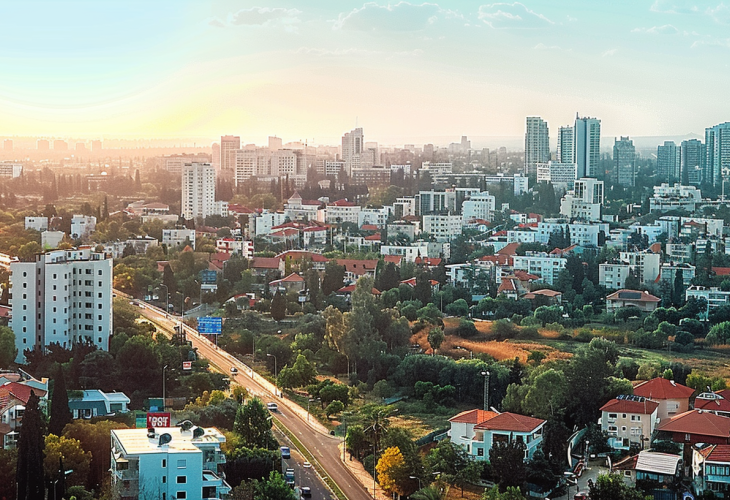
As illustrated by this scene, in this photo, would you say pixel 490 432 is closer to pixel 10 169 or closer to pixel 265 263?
pixel 265 263

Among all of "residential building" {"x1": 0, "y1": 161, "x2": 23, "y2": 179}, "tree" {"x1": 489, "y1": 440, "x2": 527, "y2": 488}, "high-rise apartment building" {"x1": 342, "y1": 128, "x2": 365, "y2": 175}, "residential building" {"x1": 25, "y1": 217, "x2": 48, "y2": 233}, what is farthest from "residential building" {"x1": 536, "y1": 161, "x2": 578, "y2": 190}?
"tree" {"x1": 489, "y1": 440, "x2": 527, "y2": 488}

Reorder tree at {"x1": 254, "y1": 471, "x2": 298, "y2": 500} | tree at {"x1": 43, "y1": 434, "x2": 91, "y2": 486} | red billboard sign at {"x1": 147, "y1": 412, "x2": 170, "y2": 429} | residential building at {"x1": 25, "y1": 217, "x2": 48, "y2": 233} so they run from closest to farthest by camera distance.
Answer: tree at {"x1": 254, "y1": 471, "x2": 298, "y2": 500} → tree at {"x1": 43, "y1": 434, "x2": 91, "y2": 486} → red billboard sign at {"x1": 147, "y1": 412, "x2": 170, "y2": 429} → residential building at {"x1": 25, "y1": 217, "x2": 48, "y2": 233}

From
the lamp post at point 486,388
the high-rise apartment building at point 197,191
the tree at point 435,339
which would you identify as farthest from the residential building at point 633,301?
the high-rise apartment building at point 197,191

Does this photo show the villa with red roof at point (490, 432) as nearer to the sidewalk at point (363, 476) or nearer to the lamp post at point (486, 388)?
the sidewalk at point (363, 476)

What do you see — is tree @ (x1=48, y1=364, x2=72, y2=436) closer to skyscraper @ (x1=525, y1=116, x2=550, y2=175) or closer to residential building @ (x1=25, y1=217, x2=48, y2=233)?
residential building @ (x1=25, y1=217, x2=48, y2=233)

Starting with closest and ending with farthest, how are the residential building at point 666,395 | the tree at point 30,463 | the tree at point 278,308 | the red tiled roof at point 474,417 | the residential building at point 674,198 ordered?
the tree at point 30,463
the red tiled roof at point 474,417
the residential building at point 666,395
the tree at point 278,308
the residential building at point 674,198
